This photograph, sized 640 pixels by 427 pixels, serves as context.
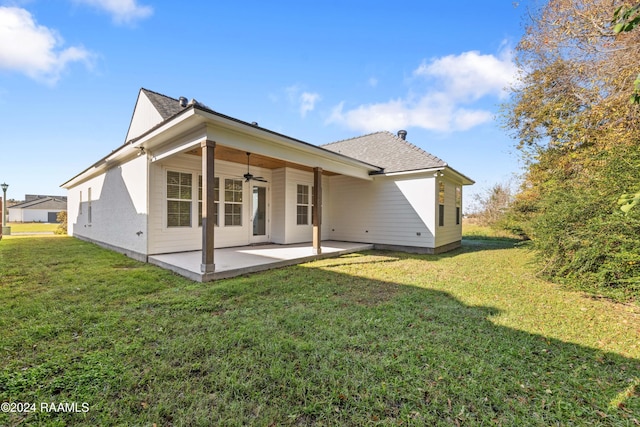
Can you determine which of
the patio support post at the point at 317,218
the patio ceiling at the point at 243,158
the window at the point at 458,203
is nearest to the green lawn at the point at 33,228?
A: the patio ceiling at the point at 243,158

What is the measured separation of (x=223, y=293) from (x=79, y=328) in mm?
1716

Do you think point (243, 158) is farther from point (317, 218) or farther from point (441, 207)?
point (441, 207)

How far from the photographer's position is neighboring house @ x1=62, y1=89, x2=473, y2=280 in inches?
223

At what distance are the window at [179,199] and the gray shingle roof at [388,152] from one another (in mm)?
6530

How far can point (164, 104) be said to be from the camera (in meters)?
8.66

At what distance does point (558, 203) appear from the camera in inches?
230

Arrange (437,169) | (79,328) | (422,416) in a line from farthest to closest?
(437,169), (79,328), (422,416)

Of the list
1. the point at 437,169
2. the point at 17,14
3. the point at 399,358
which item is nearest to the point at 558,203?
the point at 437,169

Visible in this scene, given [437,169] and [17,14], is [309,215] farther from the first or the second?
[17,14]

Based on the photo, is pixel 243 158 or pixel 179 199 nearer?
pixel 179 199

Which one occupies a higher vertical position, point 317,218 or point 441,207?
point 441,207

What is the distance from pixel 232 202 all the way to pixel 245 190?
2.14ft

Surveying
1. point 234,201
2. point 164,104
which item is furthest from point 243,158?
point 164,104

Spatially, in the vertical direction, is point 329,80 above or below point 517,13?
below
